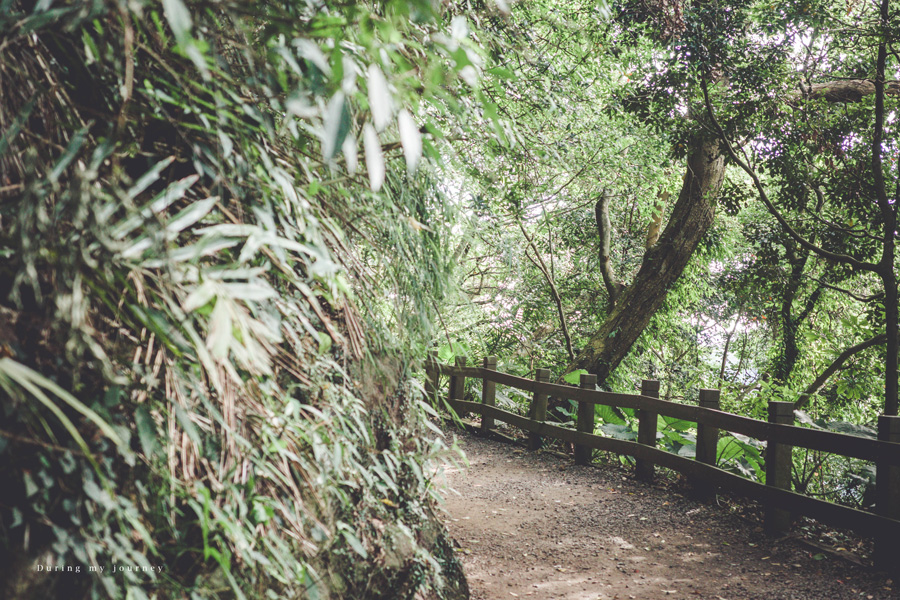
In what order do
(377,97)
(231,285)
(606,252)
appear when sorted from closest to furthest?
(377,97) → (231,285) → (606,252)

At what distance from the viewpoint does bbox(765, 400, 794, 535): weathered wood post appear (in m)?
4.85

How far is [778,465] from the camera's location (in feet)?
16.1

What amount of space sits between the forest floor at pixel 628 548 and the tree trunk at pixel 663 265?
2.50 m

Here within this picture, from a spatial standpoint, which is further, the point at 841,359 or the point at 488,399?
the point at 488,399

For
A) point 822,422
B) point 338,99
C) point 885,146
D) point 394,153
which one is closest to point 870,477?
point 822,422

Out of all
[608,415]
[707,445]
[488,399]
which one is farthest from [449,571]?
[488,399]

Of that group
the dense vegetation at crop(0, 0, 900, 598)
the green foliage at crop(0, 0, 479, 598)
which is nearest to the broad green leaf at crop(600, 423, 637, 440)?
the dense vegetation at crop(0, 0, 900, 598)

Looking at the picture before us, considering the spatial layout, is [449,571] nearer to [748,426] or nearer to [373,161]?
[373,161]

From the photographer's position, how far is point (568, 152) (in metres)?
6.62

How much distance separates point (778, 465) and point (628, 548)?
1.40 m

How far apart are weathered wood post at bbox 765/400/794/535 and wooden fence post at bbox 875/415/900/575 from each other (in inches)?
30.9

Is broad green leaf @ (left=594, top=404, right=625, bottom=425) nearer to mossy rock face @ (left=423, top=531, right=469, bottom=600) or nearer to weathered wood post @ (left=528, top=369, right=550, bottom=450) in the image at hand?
weathered wood post @ (left=528, top=369, right=550, bottom=450)

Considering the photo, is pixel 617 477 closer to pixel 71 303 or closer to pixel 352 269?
pixel 352 269


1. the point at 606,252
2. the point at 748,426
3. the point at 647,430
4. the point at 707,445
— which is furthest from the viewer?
the point at 606,252
